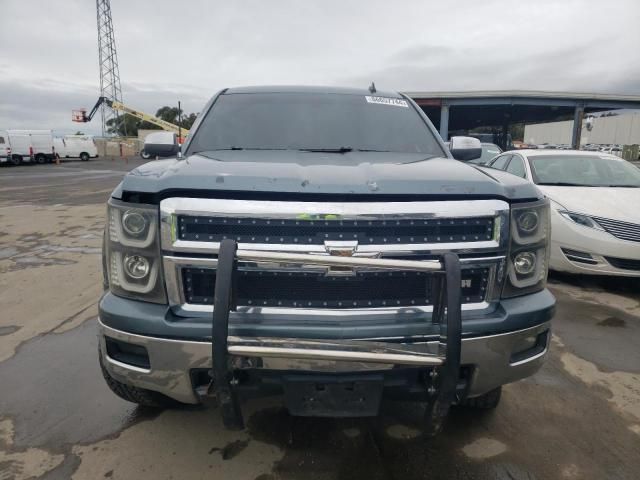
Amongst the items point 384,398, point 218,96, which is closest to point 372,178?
point 384,398

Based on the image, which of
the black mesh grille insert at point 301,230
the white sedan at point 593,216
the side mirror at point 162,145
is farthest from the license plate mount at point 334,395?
the white sedan at point 593,216

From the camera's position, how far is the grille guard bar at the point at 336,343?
5.60 feet

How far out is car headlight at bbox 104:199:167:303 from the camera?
6.34 feet

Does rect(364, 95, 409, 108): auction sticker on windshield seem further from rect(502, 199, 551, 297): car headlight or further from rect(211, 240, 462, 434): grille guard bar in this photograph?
rect(211, 240, 462, 434): grille guard bar

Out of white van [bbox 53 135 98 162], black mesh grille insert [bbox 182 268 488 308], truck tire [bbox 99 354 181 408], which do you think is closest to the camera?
black mesh grille insert [bbox 182 268 488 308]

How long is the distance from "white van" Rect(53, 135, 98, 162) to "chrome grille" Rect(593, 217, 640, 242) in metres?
40.3

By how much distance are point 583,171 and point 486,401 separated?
4.55 m

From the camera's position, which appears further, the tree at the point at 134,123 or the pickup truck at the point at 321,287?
the tree at the point at 134,123

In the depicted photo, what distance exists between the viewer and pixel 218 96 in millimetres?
3645

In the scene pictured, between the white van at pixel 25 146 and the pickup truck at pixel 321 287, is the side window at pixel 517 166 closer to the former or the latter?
the pickup truck at pixel 321 287

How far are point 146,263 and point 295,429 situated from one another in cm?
129

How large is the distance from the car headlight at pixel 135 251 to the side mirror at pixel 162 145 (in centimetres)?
123

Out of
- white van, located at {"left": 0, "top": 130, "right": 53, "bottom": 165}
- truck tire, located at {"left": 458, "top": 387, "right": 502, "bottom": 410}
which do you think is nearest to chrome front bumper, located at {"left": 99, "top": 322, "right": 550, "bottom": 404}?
truck tire, located at {"left": 458, "top": 387, "right": 502, "bottom": 410}

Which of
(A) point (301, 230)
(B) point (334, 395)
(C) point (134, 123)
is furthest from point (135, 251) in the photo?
(C) point (134, 123)
